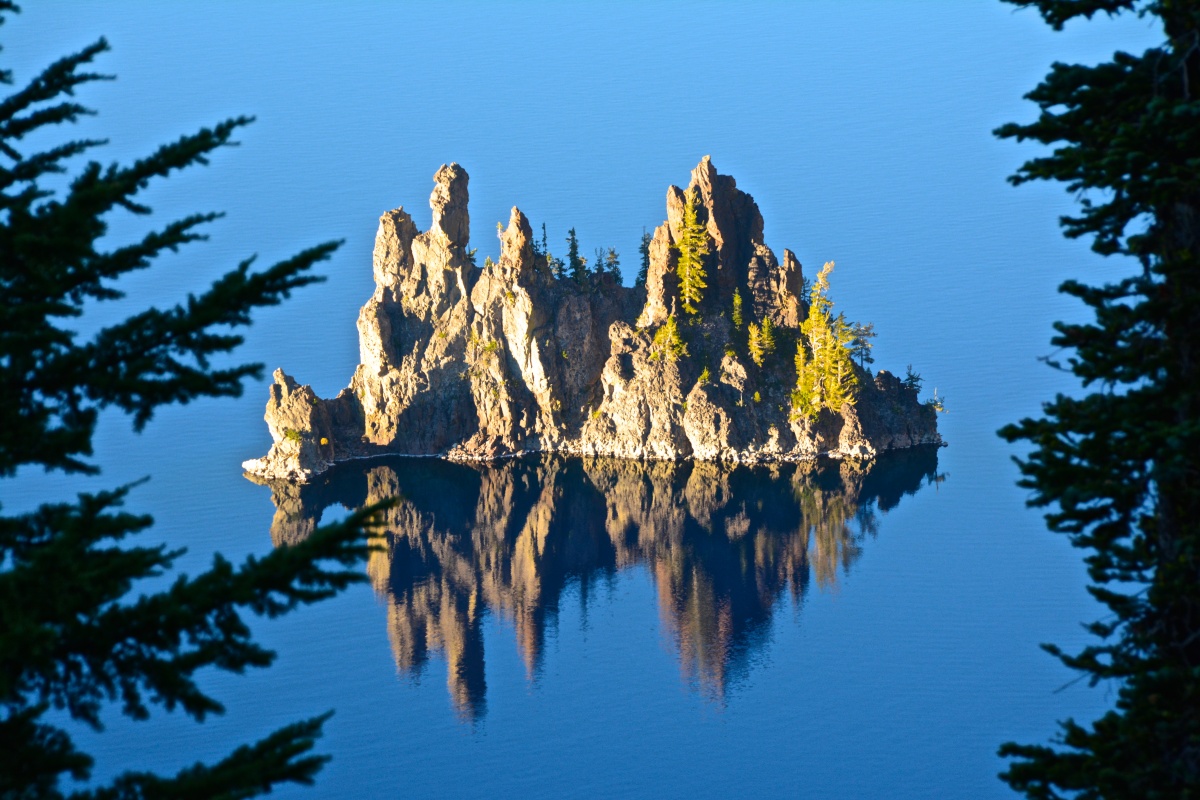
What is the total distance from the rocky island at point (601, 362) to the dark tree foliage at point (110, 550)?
117628 millimetres

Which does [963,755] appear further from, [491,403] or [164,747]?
[491,403]

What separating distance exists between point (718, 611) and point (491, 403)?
43533 mm

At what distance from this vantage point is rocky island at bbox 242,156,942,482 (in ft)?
453

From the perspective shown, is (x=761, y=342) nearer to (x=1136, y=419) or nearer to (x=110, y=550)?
(x=1136, y=419)

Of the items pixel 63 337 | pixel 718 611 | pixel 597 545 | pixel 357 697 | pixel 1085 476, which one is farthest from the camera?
pixel 597 545

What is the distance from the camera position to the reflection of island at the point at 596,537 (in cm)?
10394

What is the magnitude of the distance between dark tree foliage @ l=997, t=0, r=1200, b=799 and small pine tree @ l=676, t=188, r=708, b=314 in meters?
115

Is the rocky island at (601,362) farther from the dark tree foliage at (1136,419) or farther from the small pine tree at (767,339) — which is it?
the dark tree foliage at (1136,419)

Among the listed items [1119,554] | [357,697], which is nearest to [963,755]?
[357,697]

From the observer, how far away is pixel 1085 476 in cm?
2350

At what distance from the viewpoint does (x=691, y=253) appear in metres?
140

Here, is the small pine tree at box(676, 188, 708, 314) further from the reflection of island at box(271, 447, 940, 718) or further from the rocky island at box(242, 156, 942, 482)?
the reflection of island at box(271, 447, 940, 718)

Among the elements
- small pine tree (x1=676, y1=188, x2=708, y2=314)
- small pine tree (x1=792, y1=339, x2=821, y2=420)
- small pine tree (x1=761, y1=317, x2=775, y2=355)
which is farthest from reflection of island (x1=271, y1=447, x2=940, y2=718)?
small pine tree (x1=676, y1=188, x2=708, y2=314)

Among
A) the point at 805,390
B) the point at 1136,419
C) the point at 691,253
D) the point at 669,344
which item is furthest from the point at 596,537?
the point at 1136,419
